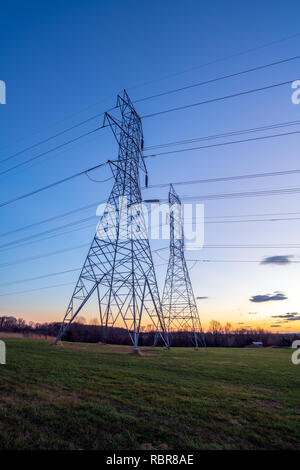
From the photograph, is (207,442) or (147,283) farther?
(147,283)

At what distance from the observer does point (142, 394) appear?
7191 millimetres

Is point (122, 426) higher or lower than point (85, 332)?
higher

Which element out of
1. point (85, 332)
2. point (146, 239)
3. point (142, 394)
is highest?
point (146, 239)

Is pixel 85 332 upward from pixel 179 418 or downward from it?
downward

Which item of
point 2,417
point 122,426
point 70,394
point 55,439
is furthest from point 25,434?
point 70,394

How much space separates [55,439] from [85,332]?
211ft

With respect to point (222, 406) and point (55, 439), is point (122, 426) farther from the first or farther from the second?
point (222, 406)

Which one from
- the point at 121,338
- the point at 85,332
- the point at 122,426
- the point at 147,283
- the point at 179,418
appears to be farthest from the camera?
the point at 85,332
